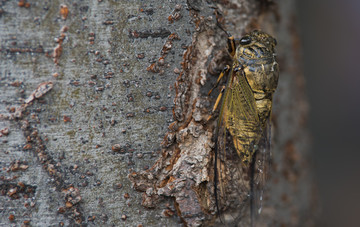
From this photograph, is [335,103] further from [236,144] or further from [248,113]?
[236,144]

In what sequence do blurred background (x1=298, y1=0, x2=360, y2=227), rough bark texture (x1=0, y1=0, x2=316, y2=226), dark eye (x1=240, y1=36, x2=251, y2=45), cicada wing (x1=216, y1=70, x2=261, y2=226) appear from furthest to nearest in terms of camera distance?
blurred background (x1=298, y1=0, x2=360, y2=227), dark eye (x1=240, y1=36, x2=251, y2=45), cicada wing (x1=216, y1=70, x2=261, y2=226), rough bark texture (x1=0, y1=0, x2=316, y2=226)

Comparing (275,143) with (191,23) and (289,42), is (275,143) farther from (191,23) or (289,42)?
(191,23)

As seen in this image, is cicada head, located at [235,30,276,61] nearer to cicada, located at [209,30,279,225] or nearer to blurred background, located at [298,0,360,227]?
cicada, located at [209,30,279,225]

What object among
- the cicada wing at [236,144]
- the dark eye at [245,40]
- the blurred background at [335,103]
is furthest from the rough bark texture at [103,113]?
the blurred background at [335,103]

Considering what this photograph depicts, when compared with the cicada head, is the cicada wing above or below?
below

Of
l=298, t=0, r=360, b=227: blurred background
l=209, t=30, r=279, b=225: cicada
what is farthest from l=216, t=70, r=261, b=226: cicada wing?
l=298, t=0, r=360, b=227: blurred background

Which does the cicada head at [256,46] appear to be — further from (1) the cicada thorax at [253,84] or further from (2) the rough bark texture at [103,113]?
(2) the rough bark texture at [103,113]
